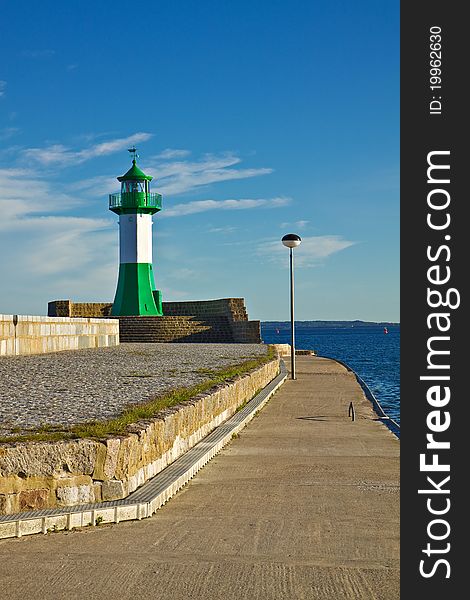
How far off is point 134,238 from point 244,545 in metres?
41.9

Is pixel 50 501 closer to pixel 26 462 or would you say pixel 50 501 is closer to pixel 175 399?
pixel 26 462

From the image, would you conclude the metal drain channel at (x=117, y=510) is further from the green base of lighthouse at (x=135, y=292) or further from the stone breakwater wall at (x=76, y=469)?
the green base of lighthouse at (x=135, y=292)

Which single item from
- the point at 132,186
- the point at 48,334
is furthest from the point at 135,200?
the point at 48,334

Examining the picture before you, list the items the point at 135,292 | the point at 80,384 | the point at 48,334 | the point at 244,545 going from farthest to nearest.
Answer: the point at 135,292 → the point at 48,334 → the point at 80,384 → the point at 244,545

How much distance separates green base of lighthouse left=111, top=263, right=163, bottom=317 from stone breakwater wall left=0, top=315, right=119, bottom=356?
16144 millimetres

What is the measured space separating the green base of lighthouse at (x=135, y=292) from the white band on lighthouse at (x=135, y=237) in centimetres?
36

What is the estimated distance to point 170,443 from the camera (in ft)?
29.7

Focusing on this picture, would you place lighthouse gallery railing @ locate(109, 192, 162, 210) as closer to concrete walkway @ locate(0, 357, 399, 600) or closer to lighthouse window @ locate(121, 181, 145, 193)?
lighthouse window @ locate(121, 181, 145, 193)

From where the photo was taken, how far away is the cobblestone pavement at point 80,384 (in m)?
9.07

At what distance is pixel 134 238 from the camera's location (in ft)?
156

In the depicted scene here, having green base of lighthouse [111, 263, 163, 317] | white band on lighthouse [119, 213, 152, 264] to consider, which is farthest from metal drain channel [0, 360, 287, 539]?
white band on lighthouse [119, 213, 152, 264]

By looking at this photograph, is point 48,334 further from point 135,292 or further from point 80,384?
point 135,292

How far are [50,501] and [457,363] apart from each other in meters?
3.22

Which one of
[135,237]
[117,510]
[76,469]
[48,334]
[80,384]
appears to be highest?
[135,237]
